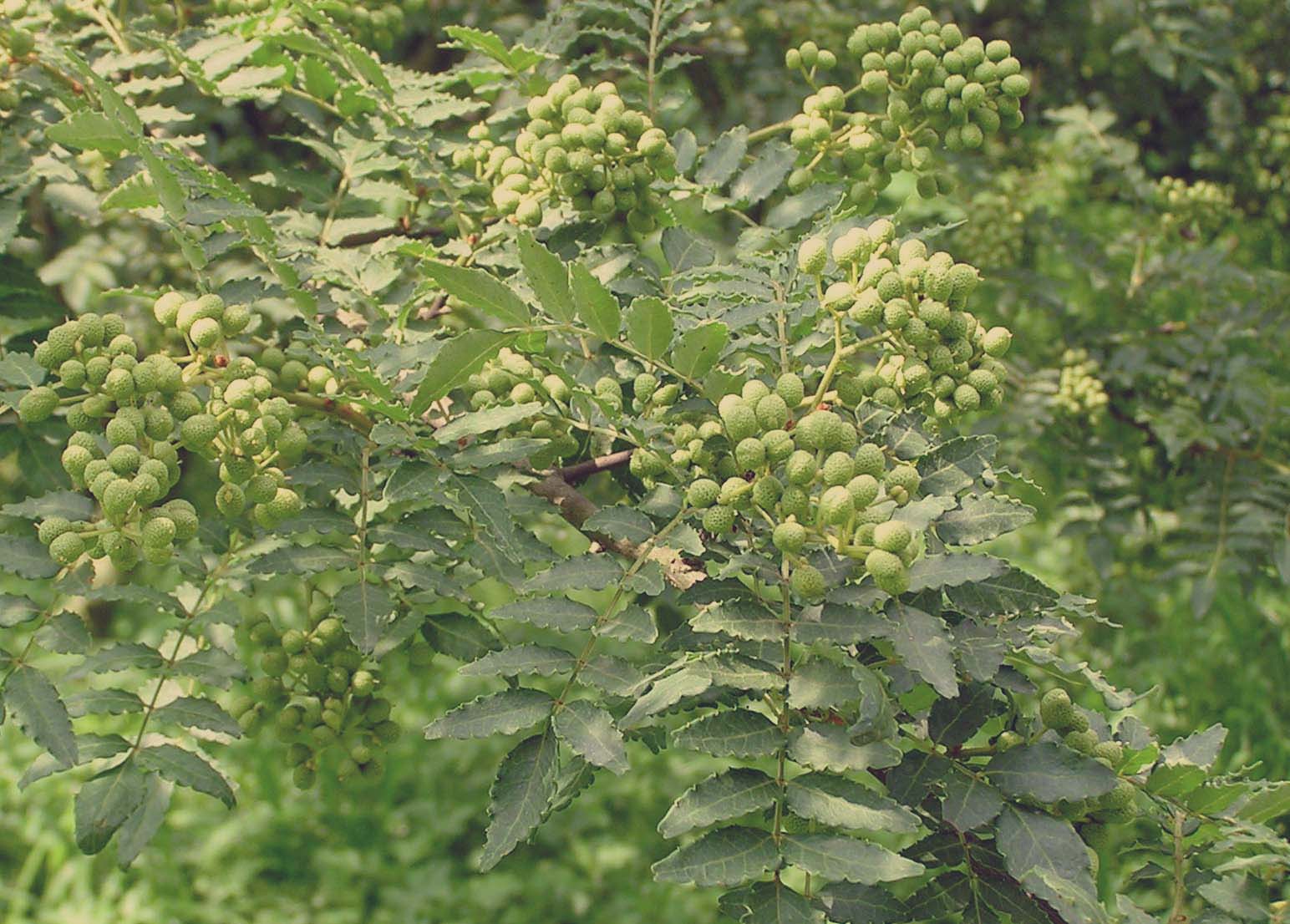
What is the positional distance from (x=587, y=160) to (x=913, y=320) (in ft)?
1.74

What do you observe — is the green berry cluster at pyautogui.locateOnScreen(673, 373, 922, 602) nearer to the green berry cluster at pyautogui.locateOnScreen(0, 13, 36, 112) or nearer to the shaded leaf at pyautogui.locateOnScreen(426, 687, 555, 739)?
the shaded leaf at pyautogui.locateOnScreen(426, 687, 555, 739)

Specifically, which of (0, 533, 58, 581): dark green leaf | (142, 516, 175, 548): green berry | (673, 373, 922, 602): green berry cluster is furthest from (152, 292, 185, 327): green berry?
(673, 373, 922, 602): green berry cluster

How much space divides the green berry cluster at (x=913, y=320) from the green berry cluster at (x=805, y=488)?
97 mm

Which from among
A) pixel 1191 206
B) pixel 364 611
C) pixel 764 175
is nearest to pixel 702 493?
pixel 364 611

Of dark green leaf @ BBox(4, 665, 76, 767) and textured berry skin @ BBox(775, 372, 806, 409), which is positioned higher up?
textured berry skin @ BBox(775, 372, 806, 409)

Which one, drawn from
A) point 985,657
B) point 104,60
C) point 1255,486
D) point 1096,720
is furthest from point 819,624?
point 1255,486

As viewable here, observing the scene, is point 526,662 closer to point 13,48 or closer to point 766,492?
point 766,492

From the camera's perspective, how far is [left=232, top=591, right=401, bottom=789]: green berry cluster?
5.69 ft

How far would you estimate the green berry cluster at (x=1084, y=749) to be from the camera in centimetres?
131

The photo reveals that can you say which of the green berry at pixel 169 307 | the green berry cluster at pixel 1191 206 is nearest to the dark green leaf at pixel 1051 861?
the green berry at pixel 169 307

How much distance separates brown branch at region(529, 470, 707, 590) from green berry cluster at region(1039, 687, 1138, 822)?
398mm

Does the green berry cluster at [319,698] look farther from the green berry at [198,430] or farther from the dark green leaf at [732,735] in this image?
the dark green leaf at [732,735]

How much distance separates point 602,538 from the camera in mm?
1578

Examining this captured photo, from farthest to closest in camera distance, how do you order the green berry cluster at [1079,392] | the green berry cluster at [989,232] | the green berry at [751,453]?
the green berry cluster at [989,232], the green berry cluster at [1079,392], the green berry at [751,453]
